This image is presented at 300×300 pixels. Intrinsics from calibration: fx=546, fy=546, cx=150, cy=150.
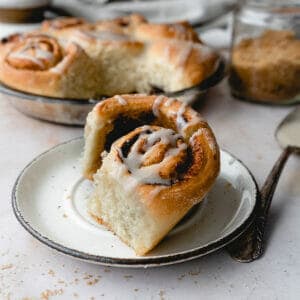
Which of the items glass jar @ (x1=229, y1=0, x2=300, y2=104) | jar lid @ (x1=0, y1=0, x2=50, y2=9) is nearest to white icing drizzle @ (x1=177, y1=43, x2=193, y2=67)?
glass jar @ (x1=229, y1=0, x2=300, y2=104)

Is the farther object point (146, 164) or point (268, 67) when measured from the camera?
point (268, 67)

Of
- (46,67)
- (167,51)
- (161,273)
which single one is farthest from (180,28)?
(161,273)

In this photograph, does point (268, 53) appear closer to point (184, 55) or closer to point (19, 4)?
point (184, 55)

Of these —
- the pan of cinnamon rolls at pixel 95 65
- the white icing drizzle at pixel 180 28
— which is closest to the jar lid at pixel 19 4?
the pan of cinnamon rolls at pixel 95 65

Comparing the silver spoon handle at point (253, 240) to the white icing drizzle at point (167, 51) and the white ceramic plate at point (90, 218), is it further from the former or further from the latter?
the white icing drizzle at point (167, 51)

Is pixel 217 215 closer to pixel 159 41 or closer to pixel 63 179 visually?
pixel 63 179

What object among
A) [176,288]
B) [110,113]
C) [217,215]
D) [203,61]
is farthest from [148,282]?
[203,61]

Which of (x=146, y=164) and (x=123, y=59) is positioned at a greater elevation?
(x=146, y=164)

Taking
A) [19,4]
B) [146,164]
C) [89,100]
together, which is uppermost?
[146,164]
